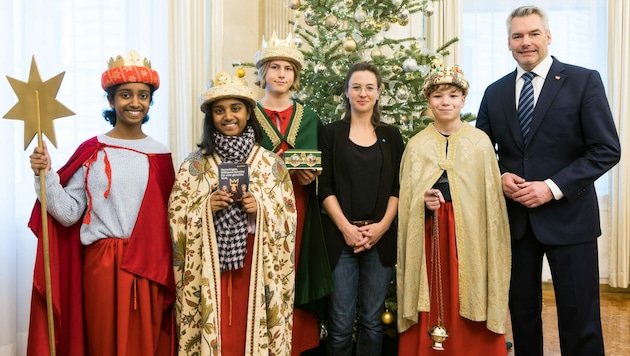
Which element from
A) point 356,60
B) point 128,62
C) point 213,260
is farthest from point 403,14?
point 213,260

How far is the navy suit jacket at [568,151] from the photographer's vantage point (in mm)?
2684

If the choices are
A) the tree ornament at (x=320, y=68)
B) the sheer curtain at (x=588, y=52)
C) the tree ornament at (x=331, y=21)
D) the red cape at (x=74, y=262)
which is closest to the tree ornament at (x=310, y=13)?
the tree ornament at (x=331, y=21)

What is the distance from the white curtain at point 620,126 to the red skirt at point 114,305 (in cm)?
471

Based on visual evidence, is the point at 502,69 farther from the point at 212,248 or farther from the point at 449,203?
the point at 212,248

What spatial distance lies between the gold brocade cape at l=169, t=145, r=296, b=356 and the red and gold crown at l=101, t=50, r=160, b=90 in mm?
451

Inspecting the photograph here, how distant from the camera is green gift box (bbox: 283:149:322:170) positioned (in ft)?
8.86

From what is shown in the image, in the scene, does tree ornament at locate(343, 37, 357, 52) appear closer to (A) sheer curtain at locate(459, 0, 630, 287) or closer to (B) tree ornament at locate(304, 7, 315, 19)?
(B) tree ornament at locate(304, 7, 315, 19)

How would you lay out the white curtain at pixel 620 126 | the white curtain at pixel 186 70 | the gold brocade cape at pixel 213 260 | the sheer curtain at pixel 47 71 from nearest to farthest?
the gold brocade cape at pixel 213 260, the sheer curtain at pixel 47 71, the white curtain at pixel 186 70, the white curtain at pixel 620 126

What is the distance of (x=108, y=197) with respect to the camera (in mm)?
2561

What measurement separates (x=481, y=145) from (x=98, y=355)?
2.12 meters

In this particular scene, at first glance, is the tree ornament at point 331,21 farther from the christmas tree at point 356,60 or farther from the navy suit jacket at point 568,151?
the navy suit jacket at point 568,151

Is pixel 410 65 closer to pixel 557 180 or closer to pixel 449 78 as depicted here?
pixel 449 78

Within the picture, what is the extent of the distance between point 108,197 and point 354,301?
54.5 inches

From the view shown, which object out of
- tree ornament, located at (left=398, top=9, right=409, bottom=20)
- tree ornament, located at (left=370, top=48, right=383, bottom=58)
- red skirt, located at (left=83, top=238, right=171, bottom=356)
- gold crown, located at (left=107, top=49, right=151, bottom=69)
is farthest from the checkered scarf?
tree ornament, located at (left=398, top=9, right=409, bottom=20)
